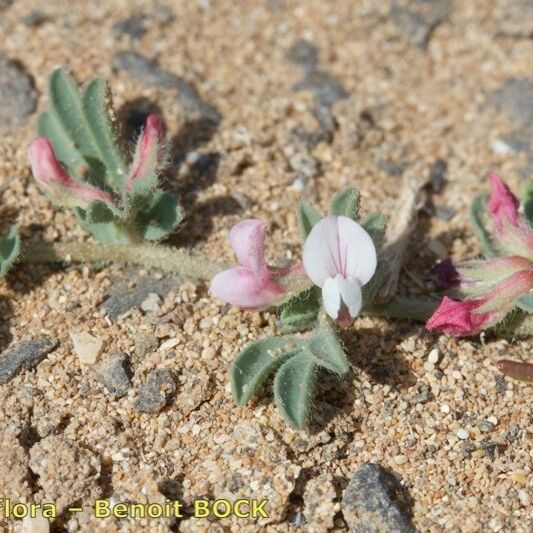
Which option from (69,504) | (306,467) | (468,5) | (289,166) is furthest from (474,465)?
(468,5)

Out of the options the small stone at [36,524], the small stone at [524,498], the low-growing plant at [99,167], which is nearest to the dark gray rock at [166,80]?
the low-growing plant at [99,167]

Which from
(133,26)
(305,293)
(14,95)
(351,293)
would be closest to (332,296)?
(351,293)

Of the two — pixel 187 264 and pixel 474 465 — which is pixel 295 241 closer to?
pixel 187 264

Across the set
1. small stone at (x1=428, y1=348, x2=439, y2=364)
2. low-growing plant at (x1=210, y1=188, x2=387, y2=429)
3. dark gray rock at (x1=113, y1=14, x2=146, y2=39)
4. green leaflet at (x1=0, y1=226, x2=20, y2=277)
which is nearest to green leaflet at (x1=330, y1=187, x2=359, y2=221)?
low-growing plant at (x1=210, y1=188, x2=387, y2=429)

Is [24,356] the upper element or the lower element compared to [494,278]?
upper

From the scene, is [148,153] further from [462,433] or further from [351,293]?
[462,433]
